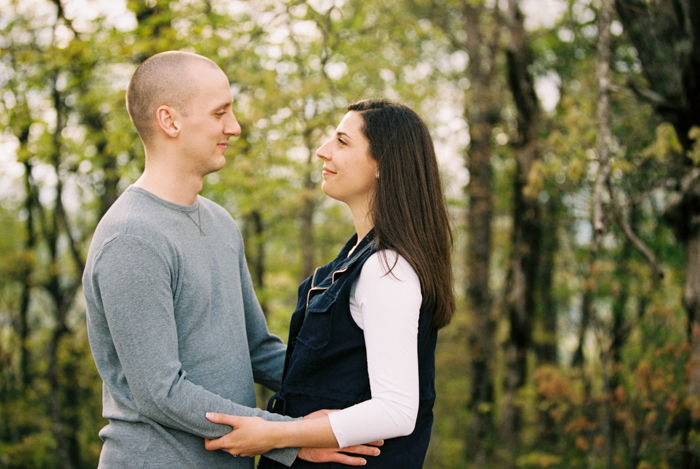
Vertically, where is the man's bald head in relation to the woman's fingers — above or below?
above

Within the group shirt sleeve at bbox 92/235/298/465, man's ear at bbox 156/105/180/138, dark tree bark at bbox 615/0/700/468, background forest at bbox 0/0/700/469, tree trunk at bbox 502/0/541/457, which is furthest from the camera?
tree trunk at bbox 502/0/541/457

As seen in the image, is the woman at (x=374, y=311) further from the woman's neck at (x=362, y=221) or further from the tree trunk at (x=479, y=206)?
the tree trunk at (x=479, y=206)

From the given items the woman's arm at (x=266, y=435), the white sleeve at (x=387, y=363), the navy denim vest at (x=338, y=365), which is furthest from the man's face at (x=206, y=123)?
the woman's arm at (x=266, y=435)

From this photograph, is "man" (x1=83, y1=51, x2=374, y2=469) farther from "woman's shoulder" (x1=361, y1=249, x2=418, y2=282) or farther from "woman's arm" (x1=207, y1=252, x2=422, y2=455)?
"woman's shoulder" (x1=361, y1=249, x2=418, y2=282)

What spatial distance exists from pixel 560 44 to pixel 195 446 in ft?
31.8

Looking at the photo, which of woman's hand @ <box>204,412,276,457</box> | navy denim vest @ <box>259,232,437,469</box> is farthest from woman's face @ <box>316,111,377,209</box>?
woman's hand @ <box>204,412,276,457</box>

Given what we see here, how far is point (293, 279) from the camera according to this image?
11930 mm

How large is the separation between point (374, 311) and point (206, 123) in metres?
0.80

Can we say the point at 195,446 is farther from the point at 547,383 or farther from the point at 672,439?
the point at 547,383

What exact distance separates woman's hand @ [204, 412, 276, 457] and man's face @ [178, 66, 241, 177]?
791 mm

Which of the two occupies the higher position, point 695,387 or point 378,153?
point 378,153

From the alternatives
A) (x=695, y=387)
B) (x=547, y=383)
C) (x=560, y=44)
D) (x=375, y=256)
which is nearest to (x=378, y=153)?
(x=375, y=256)

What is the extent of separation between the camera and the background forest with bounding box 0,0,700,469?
4180 mm

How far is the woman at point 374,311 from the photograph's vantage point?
1.42 metres
